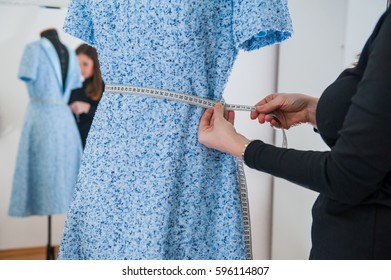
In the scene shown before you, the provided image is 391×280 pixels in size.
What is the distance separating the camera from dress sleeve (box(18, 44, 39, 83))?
198 centimetres

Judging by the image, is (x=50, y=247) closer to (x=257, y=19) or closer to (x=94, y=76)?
(x=94, y=76)

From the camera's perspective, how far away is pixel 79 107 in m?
2.17

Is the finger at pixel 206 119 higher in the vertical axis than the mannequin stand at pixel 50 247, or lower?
higher

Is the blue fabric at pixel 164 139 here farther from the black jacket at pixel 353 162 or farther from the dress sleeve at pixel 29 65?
the dress sleeve at pixel 29 65

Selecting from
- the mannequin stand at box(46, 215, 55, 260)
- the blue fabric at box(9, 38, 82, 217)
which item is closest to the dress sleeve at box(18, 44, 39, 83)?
the blue fabric at box(9, 38, 82, 217)

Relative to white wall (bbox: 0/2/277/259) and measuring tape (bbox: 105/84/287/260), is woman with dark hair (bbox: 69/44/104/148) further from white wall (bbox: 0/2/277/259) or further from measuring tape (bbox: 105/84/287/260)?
measuring tape (bbox: 105/84/287/260)

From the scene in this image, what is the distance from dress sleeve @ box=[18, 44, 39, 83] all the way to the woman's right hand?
1.55m

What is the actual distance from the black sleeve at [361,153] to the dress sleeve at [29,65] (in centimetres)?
175

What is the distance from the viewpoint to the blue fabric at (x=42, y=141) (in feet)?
6.56

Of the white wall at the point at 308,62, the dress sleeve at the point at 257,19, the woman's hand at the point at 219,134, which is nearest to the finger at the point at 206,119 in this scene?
the woman's hand at the point at 219,134

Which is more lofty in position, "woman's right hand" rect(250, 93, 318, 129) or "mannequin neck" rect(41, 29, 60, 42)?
"mannequin neck" rect(41, 29, 60, 42)

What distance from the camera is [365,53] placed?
522 millimetres

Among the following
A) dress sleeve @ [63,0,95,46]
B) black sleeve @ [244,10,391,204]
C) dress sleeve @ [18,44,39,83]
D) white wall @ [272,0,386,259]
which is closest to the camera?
A: black sleeve @ [244,10,391,204]

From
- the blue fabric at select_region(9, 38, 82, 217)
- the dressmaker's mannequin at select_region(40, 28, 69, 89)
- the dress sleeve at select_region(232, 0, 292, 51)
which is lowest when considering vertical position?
the blue fabric at select_region(9, 38, 82, 217)
